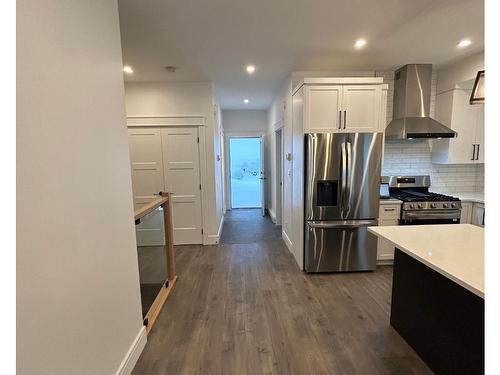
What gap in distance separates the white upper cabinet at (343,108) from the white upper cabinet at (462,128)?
1270mm

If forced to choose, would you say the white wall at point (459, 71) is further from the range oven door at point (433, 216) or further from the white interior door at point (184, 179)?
the white interior door at point (184, 179)

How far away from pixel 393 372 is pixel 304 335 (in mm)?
678

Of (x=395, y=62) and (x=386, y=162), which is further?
(x=386, y=162)

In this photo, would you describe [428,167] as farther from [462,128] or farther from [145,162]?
[145,162]

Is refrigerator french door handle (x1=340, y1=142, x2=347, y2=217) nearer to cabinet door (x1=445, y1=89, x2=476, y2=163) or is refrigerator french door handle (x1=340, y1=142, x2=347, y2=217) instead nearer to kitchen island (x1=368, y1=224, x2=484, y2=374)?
kitchen island (x1=368, y1=224, x2=484, y2=374)

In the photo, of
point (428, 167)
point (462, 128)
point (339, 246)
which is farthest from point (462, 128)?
point (339, 246)

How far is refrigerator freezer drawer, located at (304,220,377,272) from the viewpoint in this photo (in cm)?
321

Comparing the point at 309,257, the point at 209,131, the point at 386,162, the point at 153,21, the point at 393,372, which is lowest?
the point at 393,372

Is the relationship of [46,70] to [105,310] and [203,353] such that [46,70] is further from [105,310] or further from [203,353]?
[203,353]

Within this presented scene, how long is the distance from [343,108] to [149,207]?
256 cm

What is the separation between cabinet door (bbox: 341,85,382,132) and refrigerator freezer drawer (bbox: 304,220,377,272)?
121cm

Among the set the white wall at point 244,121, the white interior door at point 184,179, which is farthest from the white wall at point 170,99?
the white wall at point 244,121

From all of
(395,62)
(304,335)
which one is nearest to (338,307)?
(304,335)

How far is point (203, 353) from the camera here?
2004mm
